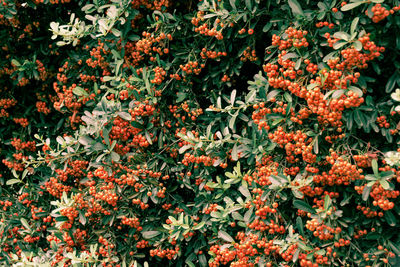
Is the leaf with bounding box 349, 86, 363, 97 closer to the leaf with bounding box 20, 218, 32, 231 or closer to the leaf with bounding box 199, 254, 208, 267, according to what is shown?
the leaf with bounding box 199, 254, 208, 267

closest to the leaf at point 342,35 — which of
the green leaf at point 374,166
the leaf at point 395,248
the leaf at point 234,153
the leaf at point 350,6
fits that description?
the leaf at point 350,6

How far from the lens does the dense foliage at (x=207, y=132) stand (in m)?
2.40

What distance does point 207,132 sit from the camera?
2.90m

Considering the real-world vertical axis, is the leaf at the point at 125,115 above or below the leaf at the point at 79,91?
below

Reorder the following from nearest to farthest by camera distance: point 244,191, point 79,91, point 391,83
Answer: point 391,83 < point 244,191 < point 79,91

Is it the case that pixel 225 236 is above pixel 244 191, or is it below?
below

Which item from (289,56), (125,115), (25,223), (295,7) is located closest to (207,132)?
(125,115)

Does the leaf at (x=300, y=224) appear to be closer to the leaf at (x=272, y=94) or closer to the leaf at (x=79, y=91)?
the leaf at (x=272, y=94)

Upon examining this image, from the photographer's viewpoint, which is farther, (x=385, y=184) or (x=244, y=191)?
(x=244, y=191)

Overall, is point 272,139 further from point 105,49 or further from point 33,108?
point 33,108

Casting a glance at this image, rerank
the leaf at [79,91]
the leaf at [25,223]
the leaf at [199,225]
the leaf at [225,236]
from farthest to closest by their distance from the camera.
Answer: the leaf at [25,223] → the leaf at [79,91] → the leaf at [199,225] → the leaf at [225,236]

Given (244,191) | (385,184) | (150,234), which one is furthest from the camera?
(150,234)

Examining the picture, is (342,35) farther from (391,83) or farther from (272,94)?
(272,94)

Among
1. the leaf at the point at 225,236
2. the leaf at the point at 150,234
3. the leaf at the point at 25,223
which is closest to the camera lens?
the leaf at the point at 225,236
